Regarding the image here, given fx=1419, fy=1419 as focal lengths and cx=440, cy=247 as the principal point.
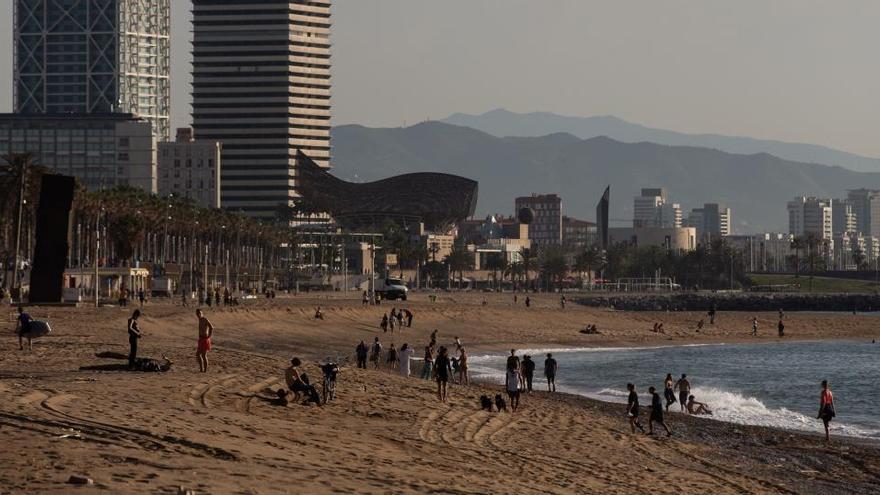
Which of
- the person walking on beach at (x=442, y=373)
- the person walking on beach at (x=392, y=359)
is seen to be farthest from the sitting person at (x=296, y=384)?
the person walking on beach at (x=392, y=359)

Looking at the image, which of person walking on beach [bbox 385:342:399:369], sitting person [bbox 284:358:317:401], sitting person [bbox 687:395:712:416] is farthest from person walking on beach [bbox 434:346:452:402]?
person walking on beach [bbox 385:342:399:369]

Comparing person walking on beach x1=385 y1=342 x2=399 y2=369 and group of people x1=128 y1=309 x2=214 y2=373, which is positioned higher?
group of people x1=128 y1=309 x2=214 y2=373

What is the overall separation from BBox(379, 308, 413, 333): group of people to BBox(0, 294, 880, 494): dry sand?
27909 millimetres

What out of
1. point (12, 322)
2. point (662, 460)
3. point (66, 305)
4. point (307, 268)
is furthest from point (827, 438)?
point (307, 268)

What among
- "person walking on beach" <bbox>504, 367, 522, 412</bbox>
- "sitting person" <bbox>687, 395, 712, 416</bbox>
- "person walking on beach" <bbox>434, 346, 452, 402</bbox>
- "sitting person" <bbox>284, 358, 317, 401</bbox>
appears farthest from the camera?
"sitting person" <bbox>687, 395, 712, 416</bbox>

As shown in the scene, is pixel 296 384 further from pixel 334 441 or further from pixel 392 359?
pixel 392 359

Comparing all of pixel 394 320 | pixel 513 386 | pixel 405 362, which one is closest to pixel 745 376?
pixel 405 362

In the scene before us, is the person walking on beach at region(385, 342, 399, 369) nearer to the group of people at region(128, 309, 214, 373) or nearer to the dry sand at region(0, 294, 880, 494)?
the dry sand at region(0, 294, 880, 494)

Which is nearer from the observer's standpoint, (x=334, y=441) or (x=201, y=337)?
(x=334, y=441)

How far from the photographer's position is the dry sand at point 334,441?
52.9 feet

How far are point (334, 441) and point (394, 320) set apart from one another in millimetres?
58522

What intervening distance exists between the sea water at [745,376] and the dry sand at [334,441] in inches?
181

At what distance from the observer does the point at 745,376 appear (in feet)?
192

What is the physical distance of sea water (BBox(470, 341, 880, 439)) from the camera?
4097 centimetres
